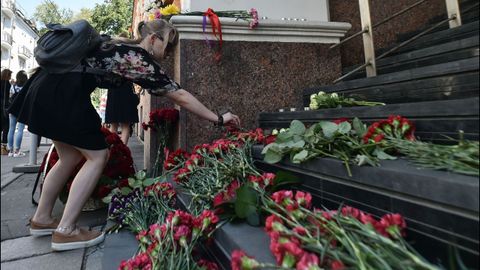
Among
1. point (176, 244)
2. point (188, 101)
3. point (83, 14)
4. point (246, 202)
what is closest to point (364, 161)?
point (246, 202)

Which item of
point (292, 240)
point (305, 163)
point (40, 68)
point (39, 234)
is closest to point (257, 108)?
point (305, 163)

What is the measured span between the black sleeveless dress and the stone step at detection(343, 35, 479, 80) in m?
3.12

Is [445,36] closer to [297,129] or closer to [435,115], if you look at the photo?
[435,115]

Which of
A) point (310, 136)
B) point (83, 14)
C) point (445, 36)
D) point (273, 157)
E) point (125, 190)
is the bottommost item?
point (125, 190)

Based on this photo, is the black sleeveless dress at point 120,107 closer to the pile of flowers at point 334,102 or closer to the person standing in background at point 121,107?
the person standing in background at point 121,107

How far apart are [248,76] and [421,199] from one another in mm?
2366

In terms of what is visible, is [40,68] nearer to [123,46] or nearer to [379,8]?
[123,46]

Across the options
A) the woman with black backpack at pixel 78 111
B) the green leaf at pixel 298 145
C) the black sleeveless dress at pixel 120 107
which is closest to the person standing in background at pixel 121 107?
the black sleeveless dress at pixel 120 107

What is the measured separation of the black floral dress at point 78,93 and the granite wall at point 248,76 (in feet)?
2.69

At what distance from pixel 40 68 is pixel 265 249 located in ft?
5.96

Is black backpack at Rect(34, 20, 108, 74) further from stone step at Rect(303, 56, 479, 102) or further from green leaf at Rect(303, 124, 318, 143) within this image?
stone step at Rect(303, 56, 479, 102)

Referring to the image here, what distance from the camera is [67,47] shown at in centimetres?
204

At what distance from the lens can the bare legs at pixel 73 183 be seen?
2340 mm

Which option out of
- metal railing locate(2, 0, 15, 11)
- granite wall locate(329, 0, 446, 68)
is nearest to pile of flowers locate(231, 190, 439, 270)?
metal railing locate(2, 0, 15, 11)
